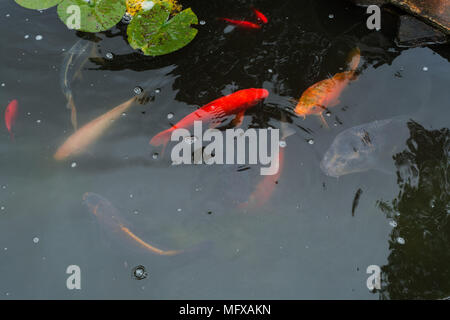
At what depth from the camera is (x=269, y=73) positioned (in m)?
2.90

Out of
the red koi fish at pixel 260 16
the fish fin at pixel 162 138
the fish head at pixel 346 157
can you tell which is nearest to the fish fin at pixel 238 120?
the fish fin at pixel 162 138

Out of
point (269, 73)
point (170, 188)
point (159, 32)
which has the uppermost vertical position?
point (159, 32)

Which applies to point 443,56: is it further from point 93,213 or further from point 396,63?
point 93,213

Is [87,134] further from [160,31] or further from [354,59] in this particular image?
[354,59]

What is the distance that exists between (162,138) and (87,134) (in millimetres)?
521

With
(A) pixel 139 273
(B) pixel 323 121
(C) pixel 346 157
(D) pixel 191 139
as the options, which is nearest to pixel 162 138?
(D) pixel 191 139

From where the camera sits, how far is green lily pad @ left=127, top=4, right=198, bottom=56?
2.88 metres

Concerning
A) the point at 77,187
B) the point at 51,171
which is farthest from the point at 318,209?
the point at 51,171

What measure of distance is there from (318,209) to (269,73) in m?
1.09

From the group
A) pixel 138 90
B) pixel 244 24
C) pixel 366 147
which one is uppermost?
pixel 244 24

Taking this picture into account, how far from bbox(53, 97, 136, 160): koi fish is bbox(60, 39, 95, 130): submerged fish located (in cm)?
19

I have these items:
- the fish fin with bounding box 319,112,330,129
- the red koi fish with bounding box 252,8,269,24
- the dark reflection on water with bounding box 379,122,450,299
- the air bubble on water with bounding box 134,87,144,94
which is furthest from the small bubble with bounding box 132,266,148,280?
the red koi fish with bounding box 252,8,269,24

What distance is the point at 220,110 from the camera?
2721 millimetres
